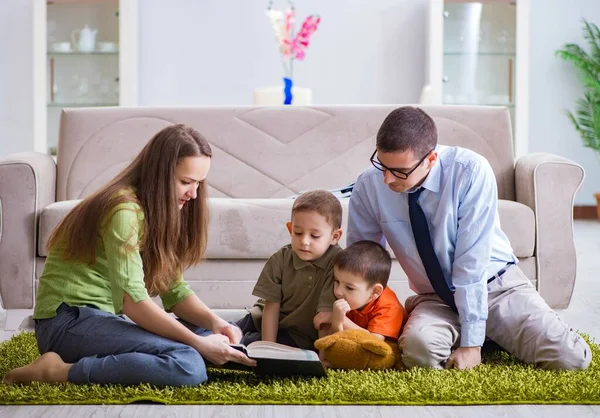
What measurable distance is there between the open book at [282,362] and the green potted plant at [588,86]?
5076 mm

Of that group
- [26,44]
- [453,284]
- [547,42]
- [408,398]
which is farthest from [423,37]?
[408,398]

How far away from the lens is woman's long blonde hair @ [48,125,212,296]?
2.02m

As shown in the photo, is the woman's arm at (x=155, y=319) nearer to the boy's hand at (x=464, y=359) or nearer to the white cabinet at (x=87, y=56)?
the boy's hand at (x=464, y=359)

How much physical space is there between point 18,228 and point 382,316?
1.42m

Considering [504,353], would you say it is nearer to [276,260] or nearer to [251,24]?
[276,260]

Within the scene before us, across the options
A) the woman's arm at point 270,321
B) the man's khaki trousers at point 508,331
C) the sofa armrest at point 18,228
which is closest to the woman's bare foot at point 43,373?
the woman's arm at point 270,321

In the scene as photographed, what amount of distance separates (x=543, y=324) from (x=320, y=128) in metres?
1.62

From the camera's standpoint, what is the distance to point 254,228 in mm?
3061

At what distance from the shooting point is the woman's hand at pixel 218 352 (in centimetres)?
195

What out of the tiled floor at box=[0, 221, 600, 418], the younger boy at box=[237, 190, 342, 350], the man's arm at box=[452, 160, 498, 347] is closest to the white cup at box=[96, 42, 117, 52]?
the younger boy at box=[237, 190, 342, 350]

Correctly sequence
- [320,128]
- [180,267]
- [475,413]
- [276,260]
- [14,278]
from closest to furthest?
[475,413] → [180,267] → [276,260] → [14,278] → [320,128]

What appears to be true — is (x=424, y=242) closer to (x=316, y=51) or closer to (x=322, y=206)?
(x=322, y=206)

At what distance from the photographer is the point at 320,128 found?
3635 mm

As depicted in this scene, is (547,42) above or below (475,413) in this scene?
above
